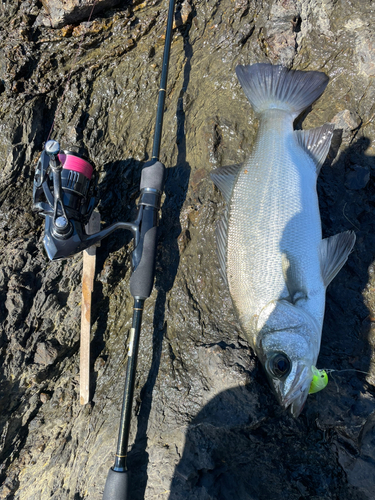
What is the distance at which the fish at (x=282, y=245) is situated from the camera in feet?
7.22

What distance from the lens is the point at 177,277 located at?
3.05 m

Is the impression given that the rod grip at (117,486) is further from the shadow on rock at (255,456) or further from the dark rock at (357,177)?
the dark rock at (357,177)

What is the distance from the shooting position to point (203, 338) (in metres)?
2.79

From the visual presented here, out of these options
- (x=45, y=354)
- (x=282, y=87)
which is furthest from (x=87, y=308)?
(x=282, y=87)

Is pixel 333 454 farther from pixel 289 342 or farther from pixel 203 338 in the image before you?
pixel 203 338

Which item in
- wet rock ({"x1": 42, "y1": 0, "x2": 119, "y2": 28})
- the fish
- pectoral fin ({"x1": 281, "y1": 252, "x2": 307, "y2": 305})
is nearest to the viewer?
the fish

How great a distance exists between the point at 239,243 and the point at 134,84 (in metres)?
2.38

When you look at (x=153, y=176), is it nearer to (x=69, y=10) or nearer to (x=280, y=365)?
(x=280, y=365)

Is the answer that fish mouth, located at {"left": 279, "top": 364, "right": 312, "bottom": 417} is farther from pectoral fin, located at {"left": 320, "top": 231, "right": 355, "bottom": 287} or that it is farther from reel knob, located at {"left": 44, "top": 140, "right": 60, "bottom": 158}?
reel knob, located at {"left": 44, "top": 140, "right": 60, "bottom": 158}

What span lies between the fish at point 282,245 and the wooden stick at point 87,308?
3.88 ft

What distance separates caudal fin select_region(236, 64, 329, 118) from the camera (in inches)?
108

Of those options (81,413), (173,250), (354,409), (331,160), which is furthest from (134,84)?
(354,409)

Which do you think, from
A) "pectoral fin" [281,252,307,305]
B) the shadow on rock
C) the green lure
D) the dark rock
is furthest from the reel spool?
the dark rock

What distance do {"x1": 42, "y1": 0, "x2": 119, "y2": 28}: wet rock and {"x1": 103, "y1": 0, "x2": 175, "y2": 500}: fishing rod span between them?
1529mm
